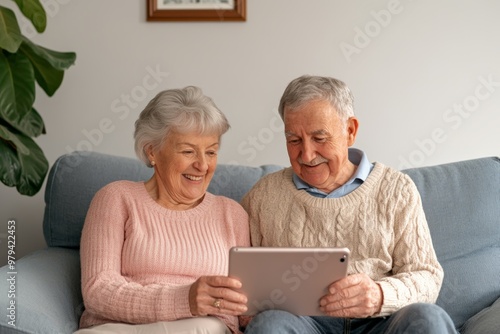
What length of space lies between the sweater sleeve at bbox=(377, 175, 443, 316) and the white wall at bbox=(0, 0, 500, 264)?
79 cm

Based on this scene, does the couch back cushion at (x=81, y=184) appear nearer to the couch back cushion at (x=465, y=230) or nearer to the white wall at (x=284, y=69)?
the white wall at (x=284, y=69)

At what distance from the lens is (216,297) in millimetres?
1818

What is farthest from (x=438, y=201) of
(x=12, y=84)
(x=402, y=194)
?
(x=12, y=84)

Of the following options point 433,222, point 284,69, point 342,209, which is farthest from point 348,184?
point 284,69

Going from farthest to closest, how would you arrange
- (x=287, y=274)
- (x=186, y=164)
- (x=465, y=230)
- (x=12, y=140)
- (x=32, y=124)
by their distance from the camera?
(x=32, y=124) → (x=12, y=140) → (x=465, y=230) → (x=186, y=164) → (x=287, y=274)

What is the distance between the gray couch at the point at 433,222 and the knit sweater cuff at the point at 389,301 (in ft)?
0.99

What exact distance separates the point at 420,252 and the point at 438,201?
366 millimetres

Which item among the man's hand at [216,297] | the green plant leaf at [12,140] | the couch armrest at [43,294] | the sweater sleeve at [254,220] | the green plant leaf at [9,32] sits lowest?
the couch armrest at [43,294]

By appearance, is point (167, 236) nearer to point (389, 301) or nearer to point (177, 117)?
point (177, 117)

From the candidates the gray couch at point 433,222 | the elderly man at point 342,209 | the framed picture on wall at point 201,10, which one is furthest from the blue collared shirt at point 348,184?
the framed picture on wall at point 201,10

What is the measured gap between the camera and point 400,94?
2834 millimetres

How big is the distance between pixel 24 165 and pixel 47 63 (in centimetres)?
42

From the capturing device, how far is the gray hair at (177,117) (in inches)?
82.4

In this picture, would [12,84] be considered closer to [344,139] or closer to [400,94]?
[344,139]
